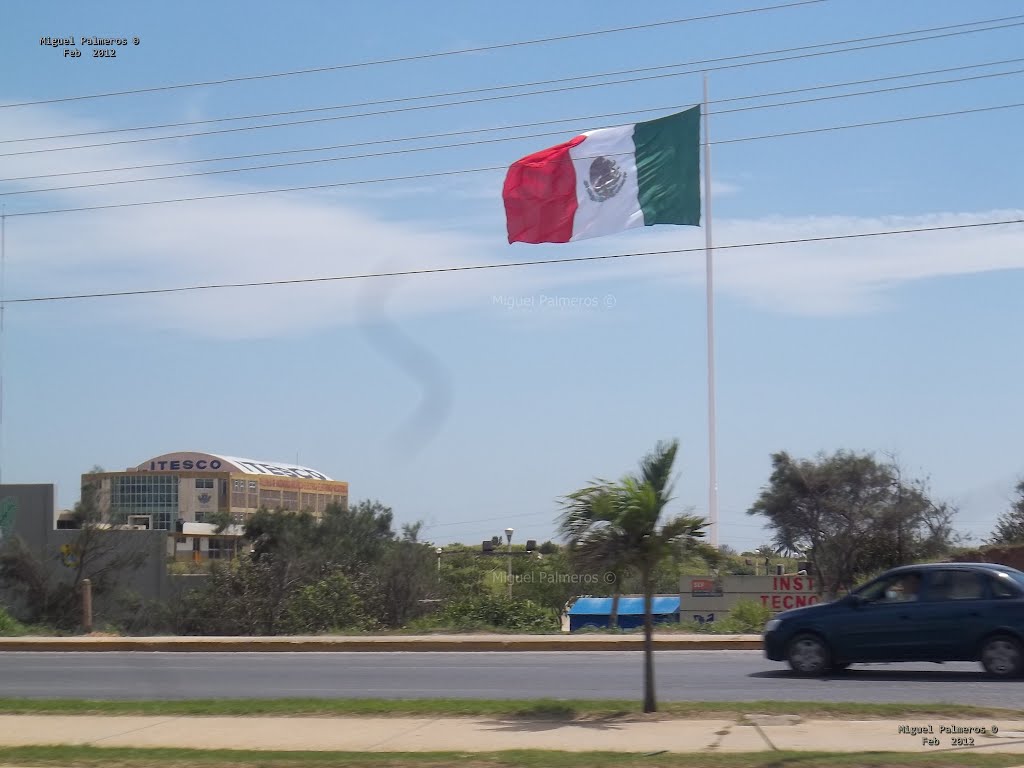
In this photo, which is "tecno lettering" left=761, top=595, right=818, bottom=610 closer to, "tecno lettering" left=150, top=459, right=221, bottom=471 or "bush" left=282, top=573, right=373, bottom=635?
"bush" left=282, top=573, right=373, bottom=635

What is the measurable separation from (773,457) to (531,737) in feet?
95.1

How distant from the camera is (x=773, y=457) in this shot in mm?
39344

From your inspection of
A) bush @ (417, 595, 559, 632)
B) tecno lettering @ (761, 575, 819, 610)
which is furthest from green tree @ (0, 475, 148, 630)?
tecno lettering @ (761, 575, 819, 610)

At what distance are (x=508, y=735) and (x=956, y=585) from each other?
7.19 m

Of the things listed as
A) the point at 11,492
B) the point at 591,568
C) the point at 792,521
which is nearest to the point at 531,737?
the point at 591,568

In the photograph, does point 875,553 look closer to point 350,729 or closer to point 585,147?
point 585,147

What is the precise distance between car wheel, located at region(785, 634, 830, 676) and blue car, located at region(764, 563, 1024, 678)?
0.05 feet

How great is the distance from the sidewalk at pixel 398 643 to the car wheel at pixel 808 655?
4770 millimetres

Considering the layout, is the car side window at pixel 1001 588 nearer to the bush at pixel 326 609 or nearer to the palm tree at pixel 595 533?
the palm tree at pixel 595 533

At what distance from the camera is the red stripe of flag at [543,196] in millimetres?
25391

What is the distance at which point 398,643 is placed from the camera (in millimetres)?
23359

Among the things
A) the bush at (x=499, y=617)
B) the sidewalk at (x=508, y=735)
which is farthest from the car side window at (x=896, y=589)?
the bush at (x=499, y=617)

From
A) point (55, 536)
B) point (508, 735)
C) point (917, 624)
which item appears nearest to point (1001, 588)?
point (917, 624)

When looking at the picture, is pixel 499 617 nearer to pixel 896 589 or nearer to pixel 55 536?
pixel 896 589
